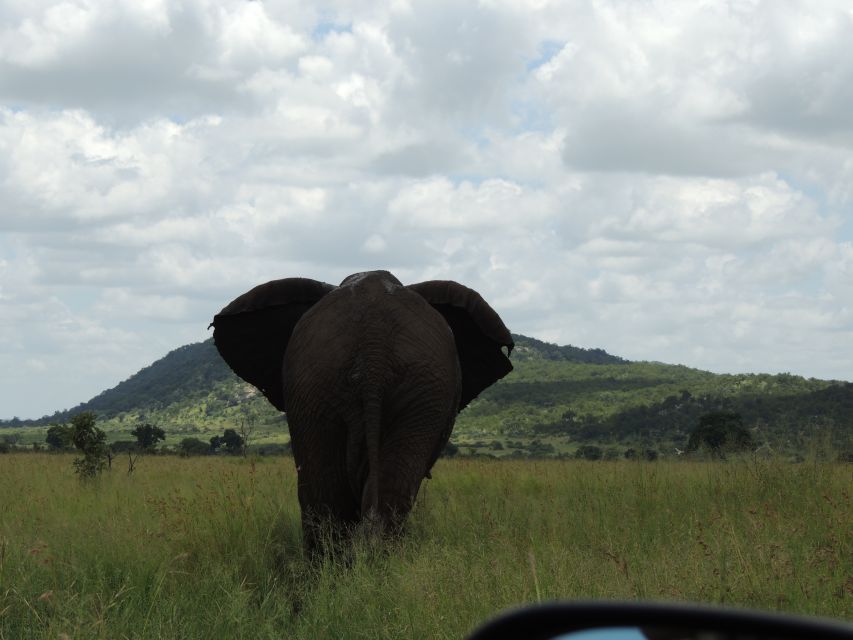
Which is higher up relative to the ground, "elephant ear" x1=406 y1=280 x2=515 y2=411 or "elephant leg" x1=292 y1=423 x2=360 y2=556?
"elephant ear" x1=406 y1=280 x2=515 y2=411

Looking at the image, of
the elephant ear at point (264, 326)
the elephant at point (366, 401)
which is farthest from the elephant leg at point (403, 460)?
the elephant ear at point (264, 326)

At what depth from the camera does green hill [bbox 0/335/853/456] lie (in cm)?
4725

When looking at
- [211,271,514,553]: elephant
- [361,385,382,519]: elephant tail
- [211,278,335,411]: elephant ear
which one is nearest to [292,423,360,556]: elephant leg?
[211,271,514,553]: elephant

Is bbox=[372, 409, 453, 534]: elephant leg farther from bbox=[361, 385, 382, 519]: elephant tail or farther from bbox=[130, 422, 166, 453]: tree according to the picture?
A: bbox=[130, 422, 166, 453]: tree

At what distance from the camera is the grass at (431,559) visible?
209 inches

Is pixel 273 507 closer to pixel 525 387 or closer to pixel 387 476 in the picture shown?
pixel 387 476

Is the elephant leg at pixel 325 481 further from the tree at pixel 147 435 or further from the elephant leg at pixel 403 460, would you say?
the tree at pixel 147 435

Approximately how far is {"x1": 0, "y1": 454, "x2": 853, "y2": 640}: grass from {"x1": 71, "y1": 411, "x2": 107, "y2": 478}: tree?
4335 mm

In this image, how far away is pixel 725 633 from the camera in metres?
1.48

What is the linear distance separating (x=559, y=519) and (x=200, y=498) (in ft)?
9.66

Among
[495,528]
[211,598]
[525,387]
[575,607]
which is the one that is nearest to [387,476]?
[211,598]

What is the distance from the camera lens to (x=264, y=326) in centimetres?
812

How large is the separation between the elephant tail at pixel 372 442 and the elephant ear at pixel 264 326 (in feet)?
4.85

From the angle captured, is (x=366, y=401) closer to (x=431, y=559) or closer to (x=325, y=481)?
(x=325, y=481)
